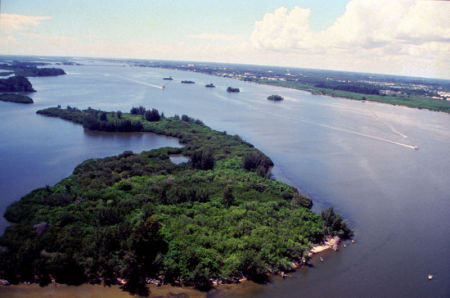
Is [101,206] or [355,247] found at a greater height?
[101,206]

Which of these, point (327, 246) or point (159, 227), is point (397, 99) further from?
point (159, 227)

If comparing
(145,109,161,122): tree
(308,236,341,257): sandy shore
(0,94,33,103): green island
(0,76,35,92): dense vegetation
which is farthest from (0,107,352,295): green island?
(0,76,35,92): dense vegetation

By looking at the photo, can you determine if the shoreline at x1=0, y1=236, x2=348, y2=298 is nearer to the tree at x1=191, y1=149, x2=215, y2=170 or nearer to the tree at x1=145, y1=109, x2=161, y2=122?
the tree at x1=191, y1=149, x2=215, y2=170

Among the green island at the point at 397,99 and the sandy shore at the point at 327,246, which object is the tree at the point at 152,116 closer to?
the sandy shore at the point at 327,246

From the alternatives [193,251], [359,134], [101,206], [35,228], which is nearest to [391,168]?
[359,134]

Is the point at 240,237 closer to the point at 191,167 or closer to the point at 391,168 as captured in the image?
the point at 191,167

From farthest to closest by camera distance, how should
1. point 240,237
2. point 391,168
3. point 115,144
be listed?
point 115,144 → point 391,168 → point 240,237

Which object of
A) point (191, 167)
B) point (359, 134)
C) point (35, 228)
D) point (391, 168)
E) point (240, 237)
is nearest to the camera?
point (35, 228)
